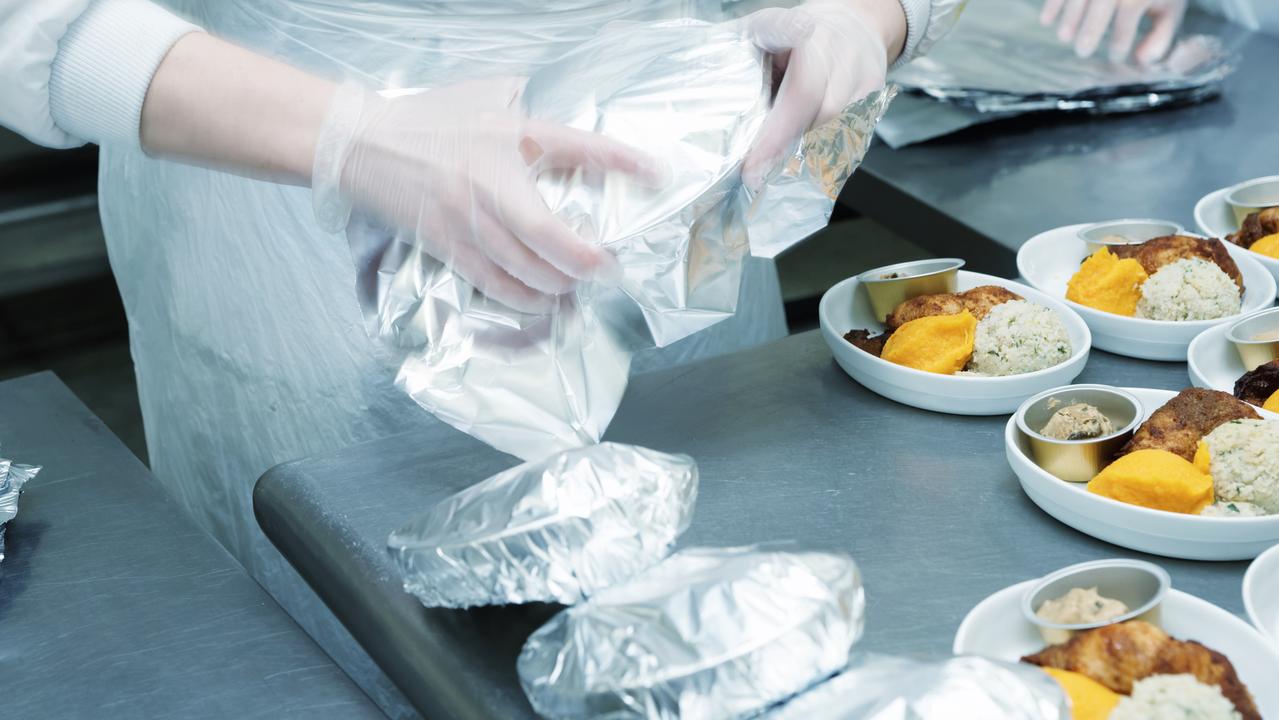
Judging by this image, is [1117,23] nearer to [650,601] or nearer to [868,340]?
[868,340]

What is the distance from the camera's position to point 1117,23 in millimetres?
1946

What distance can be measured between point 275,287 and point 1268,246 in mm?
1113

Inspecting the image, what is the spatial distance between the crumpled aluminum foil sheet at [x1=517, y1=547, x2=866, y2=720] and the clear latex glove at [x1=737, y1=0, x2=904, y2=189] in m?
0.44

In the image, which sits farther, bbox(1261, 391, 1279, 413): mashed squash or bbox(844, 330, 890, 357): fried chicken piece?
bbox(844, 330, 890, 357): fried chicken piece

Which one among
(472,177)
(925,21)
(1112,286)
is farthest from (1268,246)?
(472,177)

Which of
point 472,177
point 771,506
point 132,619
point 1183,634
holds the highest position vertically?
point 472,177

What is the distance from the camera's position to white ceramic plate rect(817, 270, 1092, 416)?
115 centimetres

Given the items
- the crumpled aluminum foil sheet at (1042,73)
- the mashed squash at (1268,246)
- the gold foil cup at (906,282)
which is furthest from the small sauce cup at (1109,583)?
the crumpled aluminum foil sheet at (1042,73)

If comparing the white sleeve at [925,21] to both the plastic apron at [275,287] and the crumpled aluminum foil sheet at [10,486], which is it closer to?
the plastic apron at [275,287]

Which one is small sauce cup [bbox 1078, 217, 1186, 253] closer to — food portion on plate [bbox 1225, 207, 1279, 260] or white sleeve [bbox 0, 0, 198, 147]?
food portion on plate [bbox 1225, 207, 1279, 260]

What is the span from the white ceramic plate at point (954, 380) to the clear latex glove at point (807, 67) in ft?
0.72

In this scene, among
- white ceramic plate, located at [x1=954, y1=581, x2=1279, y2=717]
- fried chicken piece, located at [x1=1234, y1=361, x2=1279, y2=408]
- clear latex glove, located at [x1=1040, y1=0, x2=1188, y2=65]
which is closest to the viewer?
white ceramic plate, located at [x1=954, y1=581, x2=1279, y2=717]

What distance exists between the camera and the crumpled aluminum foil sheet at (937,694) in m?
0.69

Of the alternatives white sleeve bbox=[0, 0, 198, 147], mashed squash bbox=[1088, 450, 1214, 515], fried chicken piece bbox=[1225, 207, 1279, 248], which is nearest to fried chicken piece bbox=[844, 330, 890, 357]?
mashed squash bbox=[1088, 450, 1214, 515]
